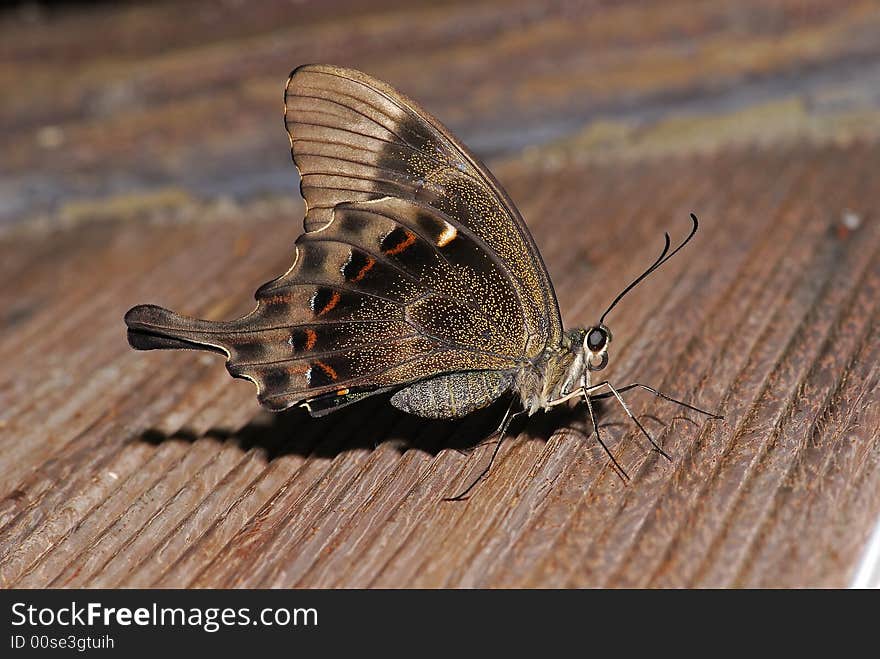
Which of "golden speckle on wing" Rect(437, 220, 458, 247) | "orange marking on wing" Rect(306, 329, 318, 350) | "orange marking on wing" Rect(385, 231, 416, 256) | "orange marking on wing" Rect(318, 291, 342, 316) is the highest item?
"orange marking on wing" Rect(385, 231, 416, 256)

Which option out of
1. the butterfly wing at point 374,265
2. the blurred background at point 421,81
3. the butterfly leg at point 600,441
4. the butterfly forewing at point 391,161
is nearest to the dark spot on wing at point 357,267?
the butterfly wing at point 374,265

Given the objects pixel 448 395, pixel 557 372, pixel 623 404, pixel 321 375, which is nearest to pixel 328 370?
pixel 321 375

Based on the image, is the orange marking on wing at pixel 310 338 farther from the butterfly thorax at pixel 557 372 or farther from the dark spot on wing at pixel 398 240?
the butterfly thorax at pixel 557 372

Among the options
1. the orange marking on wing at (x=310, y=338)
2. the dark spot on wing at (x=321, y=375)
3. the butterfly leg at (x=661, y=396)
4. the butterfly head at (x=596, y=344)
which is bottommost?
the butterfly leg at (x=661, y=396)

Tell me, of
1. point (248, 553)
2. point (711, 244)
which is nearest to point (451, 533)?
point (248, 553)

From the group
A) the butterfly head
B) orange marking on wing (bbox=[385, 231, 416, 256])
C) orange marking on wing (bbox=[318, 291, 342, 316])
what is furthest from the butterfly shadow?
orange marking on wing (bbox=[385, 231, 416, 256])

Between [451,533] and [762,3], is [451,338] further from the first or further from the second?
[762,3]

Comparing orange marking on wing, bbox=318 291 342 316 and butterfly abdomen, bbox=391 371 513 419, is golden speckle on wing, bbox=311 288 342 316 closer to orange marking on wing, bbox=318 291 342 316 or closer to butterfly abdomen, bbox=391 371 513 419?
orange marking on wing, bbox=318 291 342 316
